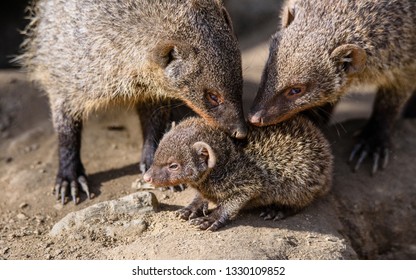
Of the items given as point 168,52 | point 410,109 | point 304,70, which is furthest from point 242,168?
point 410,109

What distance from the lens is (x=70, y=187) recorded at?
5145mm

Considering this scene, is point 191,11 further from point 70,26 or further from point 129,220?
point 129,220

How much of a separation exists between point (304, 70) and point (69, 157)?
2.05 meters

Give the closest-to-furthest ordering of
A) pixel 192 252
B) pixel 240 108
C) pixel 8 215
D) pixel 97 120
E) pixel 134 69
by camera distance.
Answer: pixel 192 252, pixel 240 108, pixel 134 69, pixel 8 215, pixel 97 120

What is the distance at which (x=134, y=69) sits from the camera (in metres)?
4.53

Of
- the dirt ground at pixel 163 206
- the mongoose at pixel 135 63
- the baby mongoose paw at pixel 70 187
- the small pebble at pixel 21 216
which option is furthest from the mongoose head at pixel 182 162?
the small pebble at pixel 21 216

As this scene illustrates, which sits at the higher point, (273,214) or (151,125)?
(151,125)

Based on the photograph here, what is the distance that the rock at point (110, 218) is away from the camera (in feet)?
14.1

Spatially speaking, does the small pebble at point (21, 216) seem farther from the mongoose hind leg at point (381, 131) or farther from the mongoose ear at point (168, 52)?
the mongoose hind leg at point (381, 131)

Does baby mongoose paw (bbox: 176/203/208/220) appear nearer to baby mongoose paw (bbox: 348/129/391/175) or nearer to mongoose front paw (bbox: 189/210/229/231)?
mongoose front paw (bbox: 189/210/229/231)

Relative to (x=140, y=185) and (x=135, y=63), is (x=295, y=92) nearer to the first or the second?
(x=135, y=63)

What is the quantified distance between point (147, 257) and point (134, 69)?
1353 mm

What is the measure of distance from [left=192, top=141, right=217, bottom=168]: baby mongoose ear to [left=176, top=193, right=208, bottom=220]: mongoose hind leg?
1.35 ft

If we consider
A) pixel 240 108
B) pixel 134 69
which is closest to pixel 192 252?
pixel 240 108
